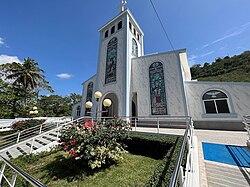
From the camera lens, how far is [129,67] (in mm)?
11938

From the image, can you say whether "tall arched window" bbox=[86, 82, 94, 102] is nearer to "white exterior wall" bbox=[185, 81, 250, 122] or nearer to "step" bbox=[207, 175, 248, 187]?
"white exterior wall" bbox=[185, 81, 250, 122]

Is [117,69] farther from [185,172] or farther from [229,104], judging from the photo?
[185,172]

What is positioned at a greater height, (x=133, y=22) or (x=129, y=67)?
(x=133, y=22)

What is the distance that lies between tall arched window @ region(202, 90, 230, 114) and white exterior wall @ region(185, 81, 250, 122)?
0.23m

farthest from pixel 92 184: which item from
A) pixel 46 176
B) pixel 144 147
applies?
pixel 144 147

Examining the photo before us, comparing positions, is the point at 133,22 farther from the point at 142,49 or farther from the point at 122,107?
the point at 122,107

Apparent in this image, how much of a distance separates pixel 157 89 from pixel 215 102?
4625 mm

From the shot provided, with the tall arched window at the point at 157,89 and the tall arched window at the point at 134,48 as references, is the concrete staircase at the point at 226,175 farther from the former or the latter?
the tall arched window at the point at 134,48

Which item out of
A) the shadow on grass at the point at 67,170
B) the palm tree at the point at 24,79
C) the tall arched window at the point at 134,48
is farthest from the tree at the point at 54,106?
the shadow on grass at the point at 67,170

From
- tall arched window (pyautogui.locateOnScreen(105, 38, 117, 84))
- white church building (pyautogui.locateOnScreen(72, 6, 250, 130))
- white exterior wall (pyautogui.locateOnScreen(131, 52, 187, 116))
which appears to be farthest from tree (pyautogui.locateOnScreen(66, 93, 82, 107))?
white exterior wall (pyautogui.locateOnScreen(131, 52, 187, 116))

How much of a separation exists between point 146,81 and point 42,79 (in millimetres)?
20337

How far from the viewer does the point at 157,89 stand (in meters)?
10.6

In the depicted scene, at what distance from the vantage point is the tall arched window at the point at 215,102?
8578 millimetres

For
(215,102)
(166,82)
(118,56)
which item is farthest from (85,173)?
(118,56)
